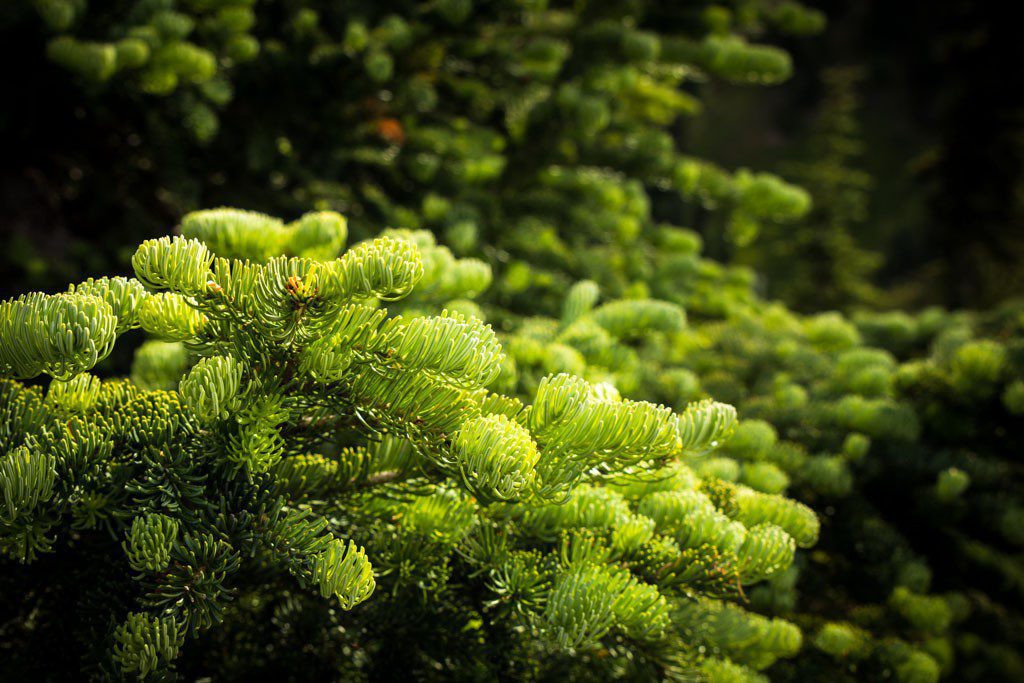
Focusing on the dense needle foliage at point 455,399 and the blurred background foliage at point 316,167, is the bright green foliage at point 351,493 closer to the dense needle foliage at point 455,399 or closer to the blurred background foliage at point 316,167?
the dense needle foliage at point 455,399

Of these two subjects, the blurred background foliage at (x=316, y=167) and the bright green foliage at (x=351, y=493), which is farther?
the blurred background foliage at (x=316, y=167)

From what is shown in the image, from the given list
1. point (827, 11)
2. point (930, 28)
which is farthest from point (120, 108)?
point (930, 28)

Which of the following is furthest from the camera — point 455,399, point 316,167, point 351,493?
point 316,167

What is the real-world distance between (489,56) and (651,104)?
1.20 metres

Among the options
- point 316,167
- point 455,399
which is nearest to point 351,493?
point 455,399

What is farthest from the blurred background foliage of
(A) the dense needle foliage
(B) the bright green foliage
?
(B) the bright green foliage

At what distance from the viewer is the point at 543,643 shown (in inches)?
44.7

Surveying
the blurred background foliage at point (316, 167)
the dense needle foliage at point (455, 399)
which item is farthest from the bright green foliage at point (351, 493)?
the blurred background foliage at point (316, 167)

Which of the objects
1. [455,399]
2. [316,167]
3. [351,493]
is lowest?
[351,493]

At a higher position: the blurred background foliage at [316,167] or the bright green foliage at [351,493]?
the blurred background foliage at [316,167]

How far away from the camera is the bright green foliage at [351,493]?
796 mm

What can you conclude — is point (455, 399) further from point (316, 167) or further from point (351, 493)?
point (316, 167)

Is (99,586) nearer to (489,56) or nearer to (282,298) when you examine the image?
(282,298)

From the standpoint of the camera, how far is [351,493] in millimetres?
1061
